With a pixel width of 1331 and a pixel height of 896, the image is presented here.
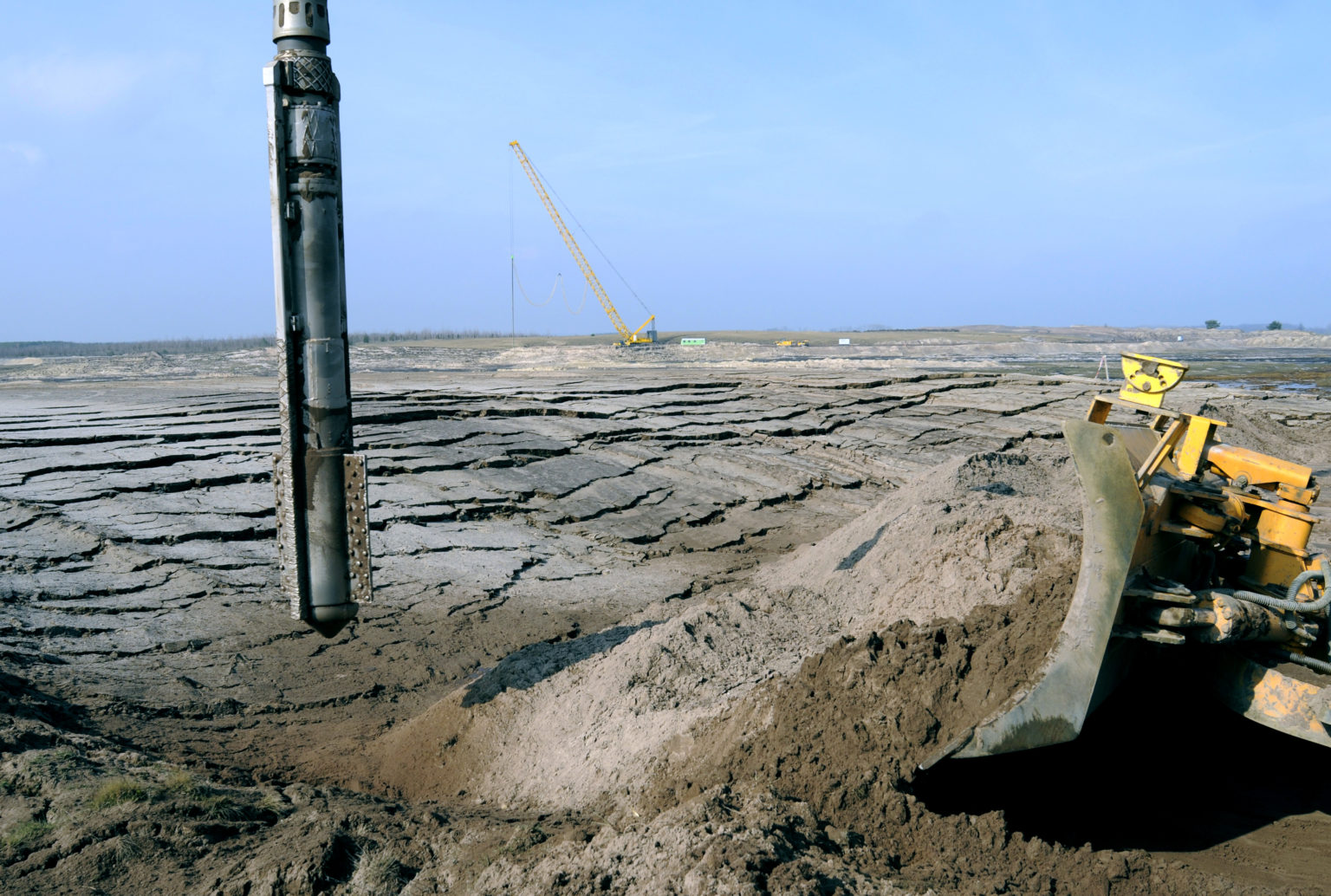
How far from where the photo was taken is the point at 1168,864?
11.6 feet

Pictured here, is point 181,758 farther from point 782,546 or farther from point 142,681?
point 782,546

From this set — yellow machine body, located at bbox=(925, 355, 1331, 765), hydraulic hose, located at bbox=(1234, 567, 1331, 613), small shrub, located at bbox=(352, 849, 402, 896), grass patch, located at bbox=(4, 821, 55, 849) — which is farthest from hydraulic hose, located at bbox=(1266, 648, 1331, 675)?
grass patch, located at bbox=(4, 821, 55, 849)

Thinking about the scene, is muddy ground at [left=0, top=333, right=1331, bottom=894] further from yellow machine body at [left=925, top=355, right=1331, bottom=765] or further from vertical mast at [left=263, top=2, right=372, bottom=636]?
vertical mast at [left=263, top=2, right=372, bottom=636]

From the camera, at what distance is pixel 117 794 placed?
3.40 metres

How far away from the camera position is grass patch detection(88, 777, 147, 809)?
333 centimetres

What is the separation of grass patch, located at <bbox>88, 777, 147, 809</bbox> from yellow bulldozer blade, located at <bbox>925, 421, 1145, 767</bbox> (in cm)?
315

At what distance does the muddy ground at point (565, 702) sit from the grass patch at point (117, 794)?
0.01 m

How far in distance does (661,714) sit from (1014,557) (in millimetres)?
2199

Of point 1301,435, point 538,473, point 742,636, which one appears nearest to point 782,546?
point 538,473

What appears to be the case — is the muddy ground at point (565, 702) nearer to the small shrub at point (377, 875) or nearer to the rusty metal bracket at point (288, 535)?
the small shrub at point (377, 875)

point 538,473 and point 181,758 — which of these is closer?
point 181,758

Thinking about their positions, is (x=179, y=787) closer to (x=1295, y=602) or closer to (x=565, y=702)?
(x=565, y=702)

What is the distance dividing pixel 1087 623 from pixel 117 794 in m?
3.91

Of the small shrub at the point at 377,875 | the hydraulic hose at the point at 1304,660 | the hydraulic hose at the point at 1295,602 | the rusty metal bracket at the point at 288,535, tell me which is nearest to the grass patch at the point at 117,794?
the small shrub at the point at 377,875
